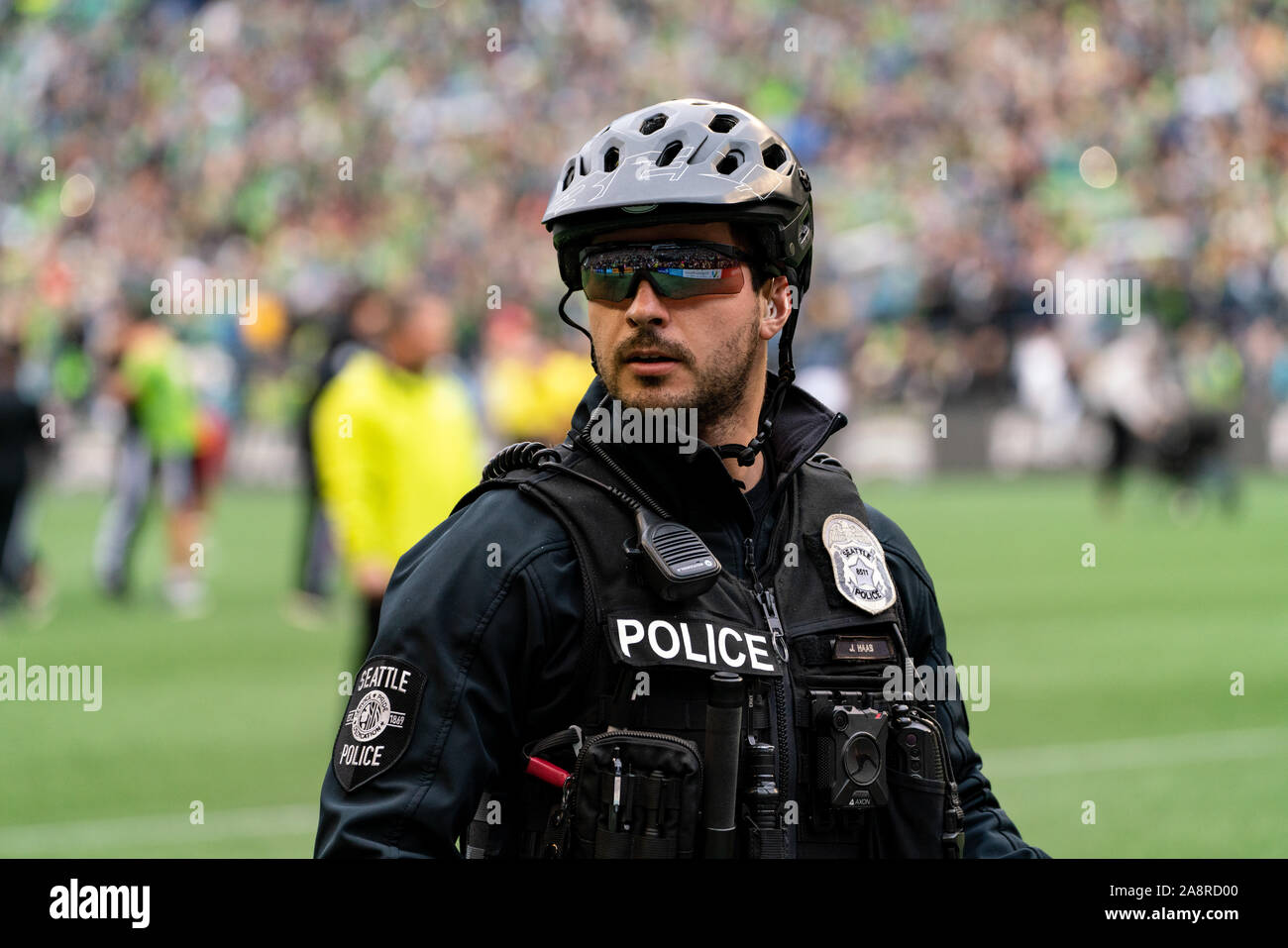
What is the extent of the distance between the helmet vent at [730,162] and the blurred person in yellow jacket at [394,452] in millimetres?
5592

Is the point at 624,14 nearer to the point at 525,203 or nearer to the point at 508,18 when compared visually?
the point at 508,18

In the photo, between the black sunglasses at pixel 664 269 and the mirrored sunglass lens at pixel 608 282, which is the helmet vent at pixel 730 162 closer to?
the black sunglasses at pixel 664 269

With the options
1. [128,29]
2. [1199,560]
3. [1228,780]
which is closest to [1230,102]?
[1199,560]

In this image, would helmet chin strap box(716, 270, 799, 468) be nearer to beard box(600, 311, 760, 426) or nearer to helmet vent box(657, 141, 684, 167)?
beard box(600, 311, 760, 426)

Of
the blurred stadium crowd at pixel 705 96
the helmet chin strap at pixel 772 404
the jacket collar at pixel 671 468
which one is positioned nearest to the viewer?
the jacket collar at pixel 671 468

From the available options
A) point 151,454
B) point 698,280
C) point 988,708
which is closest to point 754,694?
point 698,280

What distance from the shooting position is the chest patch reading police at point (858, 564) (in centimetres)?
306

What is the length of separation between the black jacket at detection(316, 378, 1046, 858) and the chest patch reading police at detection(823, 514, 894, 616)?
0.61ft

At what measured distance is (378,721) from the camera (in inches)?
106

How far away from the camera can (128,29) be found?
1357 inches

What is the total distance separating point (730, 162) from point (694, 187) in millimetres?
152

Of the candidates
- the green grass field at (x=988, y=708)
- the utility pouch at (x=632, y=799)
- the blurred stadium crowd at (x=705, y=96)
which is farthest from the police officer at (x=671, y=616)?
the blurred stadium crowd at (x=705, y=96)

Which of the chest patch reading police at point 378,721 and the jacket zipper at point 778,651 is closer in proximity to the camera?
the chest patch reading police at point 378,721

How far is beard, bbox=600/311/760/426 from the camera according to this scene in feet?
9.93
